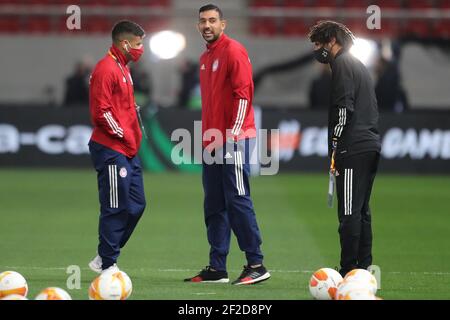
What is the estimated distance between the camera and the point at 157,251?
1183cm

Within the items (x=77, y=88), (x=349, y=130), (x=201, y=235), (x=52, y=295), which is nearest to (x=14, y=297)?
(x=52, y=295)

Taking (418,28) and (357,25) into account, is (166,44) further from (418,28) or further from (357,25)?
(418,28)

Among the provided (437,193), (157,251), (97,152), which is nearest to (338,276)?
(97,152)

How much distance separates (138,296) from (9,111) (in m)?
12.5

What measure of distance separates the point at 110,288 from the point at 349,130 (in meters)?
2.54

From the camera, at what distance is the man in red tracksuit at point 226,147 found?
9.64 meters

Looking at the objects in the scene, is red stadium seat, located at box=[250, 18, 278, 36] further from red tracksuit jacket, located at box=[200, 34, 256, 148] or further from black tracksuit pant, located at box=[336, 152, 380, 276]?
black tracksuit pant, located at box=[336, 152, 380, 276]

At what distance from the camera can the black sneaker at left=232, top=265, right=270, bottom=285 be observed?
31.4ft

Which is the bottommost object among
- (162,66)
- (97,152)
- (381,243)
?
(381,243)

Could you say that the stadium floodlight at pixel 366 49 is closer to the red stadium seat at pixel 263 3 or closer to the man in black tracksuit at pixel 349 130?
the red stadium seat at pixel 263 3

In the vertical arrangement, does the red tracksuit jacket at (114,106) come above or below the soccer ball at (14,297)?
above

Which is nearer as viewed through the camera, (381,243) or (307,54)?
(381,243)

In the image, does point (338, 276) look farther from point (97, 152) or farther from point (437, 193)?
point (437, 193)

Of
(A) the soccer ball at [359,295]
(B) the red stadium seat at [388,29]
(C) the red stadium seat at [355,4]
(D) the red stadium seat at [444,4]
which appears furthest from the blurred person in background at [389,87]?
(A) the soccer ball at [359,295]
